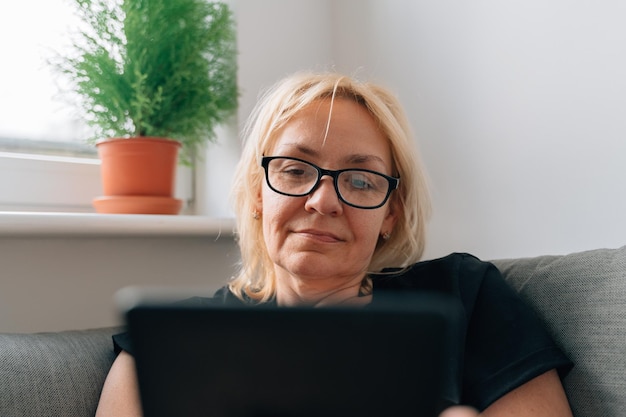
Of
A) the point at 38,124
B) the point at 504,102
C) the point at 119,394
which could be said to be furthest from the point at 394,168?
the point at 38,124

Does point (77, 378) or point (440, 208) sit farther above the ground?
point (440, 208)

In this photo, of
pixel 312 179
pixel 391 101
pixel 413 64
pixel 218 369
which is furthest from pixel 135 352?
pixel 413 64

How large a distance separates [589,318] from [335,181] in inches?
17.5

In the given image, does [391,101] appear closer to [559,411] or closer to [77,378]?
A: [559,411]

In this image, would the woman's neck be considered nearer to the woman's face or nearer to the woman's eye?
the woman's face

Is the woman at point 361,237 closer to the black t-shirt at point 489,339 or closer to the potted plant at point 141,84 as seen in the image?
the black t-shirt at point 489,339

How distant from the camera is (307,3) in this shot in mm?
1880

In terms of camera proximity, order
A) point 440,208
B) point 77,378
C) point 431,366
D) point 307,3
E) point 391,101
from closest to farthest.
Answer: point 431,366
point 77,378
point 391,101
point 440,208
point 307,3

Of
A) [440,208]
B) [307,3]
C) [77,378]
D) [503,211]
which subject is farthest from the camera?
[307,3]

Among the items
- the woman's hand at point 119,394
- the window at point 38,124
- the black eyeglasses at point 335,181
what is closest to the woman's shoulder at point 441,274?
the black eyeglasses at point 335,181

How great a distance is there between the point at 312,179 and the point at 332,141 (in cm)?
7

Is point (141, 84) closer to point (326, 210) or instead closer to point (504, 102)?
point (326, 210)

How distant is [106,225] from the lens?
4.61 ft

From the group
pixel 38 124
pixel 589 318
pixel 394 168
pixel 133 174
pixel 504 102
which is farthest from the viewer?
pixel 38 124
